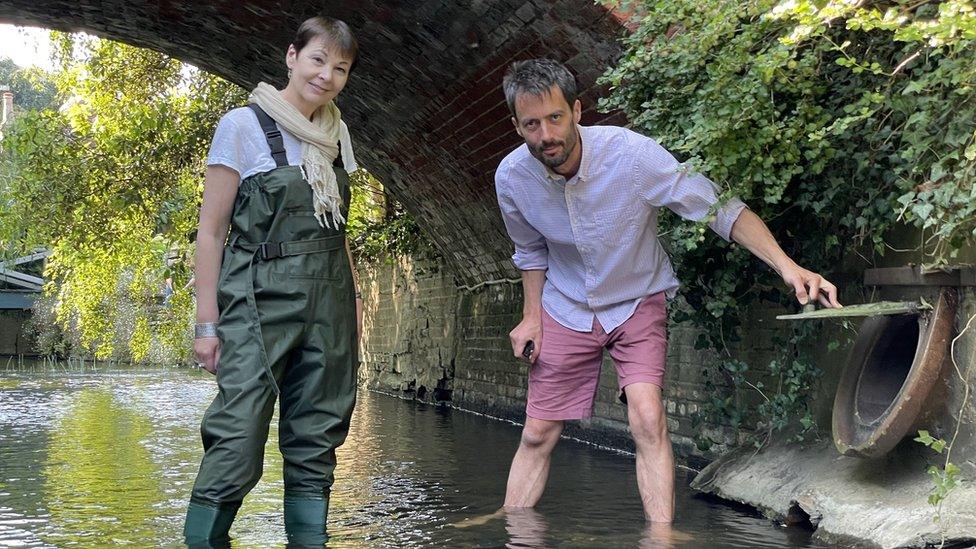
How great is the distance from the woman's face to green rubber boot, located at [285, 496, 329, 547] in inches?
51.2

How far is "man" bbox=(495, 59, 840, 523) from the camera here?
389 centimetres

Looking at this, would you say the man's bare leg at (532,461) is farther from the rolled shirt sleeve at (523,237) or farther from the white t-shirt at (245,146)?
the white t-shirt at (245,146)

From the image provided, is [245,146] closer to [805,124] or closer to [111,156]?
[805,124]

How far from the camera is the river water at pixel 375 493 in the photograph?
13.7ft

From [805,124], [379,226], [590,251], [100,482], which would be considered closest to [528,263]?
[590,251]

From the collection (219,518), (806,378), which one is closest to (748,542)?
(806,378)

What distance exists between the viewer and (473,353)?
11.8 metres

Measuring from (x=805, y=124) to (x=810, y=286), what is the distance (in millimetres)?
1139

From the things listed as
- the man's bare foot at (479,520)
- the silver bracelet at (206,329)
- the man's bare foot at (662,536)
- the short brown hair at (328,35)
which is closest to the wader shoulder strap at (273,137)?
the short brown hair at (328,35)

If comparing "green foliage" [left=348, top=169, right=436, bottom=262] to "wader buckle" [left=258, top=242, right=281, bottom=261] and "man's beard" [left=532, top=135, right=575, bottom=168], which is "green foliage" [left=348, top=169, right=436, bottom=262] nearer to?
"man's beard" [left=532, top=135, right=575, bottom=168]

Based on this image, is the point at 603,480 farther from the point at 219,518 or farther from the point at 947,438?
the point at 219,518

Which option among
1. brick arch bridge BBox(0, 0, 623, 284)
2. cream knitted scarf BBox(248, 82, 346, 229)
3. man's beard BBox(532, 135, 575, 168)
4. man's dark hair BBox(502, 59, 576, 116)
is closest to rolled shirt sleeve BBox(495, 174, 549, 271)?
man's beard BBox(532, 135, 575, 168)

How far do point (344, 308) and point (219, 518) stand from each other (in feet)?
2.51

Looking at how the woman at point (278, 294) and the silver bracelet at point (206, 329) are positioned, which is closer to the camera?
the woman at point (278, 294)
